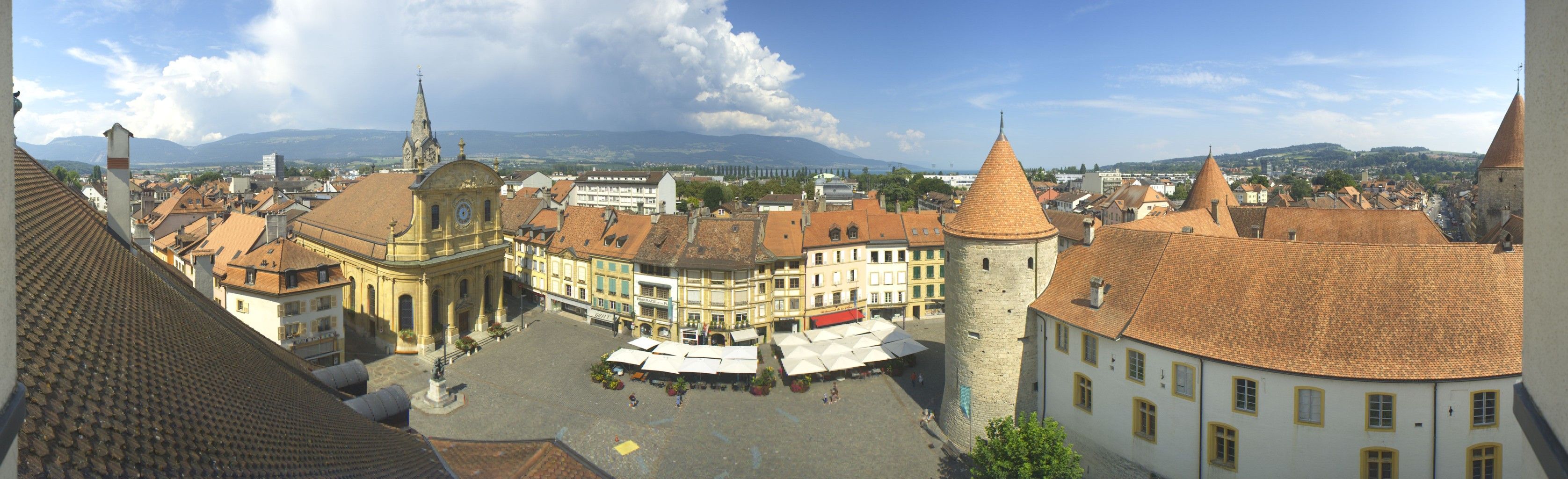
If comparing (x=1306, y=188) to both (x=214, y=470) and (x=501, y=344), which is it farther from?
(x=214, y=470)

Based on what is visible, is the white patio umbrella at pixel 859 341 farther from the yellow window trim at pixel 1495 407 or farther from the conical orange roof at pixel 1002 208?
the yellow window trim at pixel 1495 407

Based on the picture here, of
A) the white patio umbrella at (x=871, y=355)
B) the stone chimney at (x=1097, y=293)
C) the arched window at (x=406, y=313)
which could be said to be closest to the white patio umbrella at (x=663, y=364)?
the white patio umbrella at (x=871, y=355)

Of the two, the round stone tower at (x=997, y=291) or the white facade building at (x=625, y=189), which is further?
the white facade building at (x=625, y=189)

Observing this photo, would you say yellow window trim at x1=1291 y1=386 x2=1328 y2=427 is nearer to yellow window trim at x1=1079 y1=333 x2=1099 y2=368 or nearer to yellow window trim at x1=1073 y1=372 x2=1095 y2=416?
yellow window trim at x1=1079 y1=333 x2=1099 y2=368

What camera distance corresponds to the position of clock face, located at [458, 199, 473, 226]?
141 ft

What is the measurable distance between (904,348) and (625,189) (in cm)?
10504

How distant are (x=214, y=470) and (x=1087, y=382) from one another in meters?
23.6

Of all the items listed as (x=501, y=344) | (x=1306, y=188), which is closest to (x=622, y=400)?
(x=501, y=344)

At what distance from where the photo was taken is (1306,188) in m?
147

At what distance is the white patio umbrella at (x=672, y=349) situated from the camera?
35.3 meters

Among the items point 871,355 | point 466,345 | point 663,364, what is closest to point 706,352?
point 663,364

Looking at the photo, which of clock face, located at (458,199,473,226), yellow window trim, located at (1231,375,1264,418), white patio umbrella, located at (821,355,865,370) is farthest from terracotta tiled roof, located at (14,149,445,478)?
clock face, located at (458,199,473,226)

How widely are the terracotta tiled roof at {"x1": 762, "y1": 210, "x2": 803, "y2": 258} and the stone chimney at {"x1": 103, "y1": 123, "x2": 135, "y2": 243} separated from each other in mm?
30784

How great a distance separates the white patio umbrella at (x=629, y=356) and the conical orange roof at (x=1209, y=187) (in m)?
36.9
